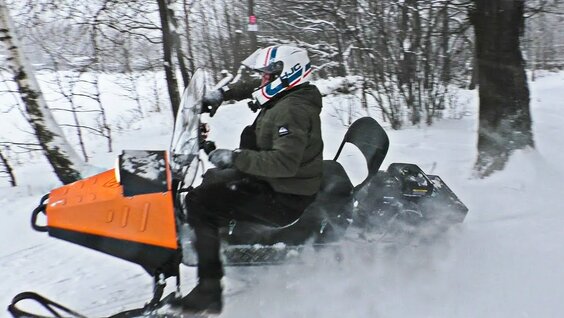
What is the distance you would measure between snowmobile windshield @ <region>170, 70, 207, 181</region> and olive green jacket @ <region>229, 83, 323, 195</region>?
272 mm

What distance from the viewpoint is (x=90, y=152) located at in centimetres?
1070

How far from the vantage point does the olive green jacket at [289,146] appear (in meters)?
2.86

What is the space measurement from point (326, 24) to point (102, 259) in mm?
10555

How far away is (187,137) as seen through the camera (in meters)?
2.94

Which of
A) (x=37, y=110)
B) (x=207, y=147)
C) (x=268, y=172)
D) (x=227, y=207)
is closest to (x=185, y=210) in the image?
(x=227, y=207)

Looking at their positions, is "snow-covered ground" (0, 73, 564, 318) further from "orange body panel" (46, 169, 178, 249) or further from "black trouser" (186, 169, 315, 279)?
"orange body panel" (46, 169, 178, 249)

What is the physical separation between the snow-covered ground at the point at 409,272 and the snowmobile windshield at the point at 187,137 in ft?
2.96

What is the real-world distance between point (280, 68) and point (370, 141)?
36.7 inches

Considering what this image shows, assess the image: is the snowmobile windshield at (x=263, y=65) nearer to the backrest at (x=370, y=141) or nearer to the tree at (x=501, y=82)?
the backrest at (x=370, y=141)

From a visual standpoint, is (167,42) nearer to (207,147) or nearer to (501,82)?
(501,82)

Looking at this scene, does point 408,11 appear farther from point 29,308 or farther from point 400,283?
point 29,308

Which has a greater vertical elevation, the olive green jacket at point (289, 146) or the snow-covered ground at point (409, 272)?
the olive green jacket at point (289, 146)

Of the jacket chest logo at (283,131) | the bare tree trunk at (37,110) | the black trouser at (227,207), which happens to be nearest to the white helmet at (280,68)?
the jacket chest logo at (283,131)

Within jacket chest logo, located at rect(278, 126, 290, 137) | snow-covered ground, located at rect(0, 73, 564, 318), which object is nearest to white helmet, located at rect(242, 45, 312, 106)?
jacket chest logo, located at rect(278, 126, 290, 137)
